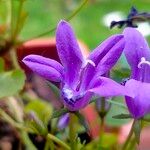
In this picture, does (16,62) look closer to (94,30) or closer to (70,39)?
(70,39)

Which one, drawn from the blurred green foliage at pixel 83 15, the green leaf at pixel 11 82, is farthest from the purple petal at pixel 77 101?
the blurred green foliage at pixel 83 15

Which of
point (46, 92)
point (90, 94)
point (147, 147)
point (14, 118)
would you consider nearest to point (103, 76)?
point (90, 94)

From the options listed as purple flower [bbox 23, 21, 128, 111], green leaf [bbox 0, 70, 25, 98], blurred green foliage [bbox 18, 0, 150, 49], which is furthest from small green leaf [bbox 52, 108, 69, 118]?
blurred green foliage [bbox 18, 0, 150, 49]

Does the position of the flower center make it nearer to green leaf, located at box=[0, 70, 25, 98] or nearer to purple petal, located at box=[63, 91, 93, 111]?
purple petal, located at box=[63, 91, 93, 111]

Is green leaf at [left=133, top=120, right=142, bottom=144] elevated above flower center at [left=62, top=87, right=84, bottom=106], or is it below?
below

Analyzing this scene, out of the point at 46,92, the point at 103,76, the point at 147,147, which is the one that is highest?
the point at 103,76

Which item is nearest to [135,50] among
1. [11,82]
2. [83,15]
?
[11,82]

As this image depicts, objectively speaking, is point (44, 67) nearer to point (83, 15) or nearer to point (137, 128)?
point (137, 128)
